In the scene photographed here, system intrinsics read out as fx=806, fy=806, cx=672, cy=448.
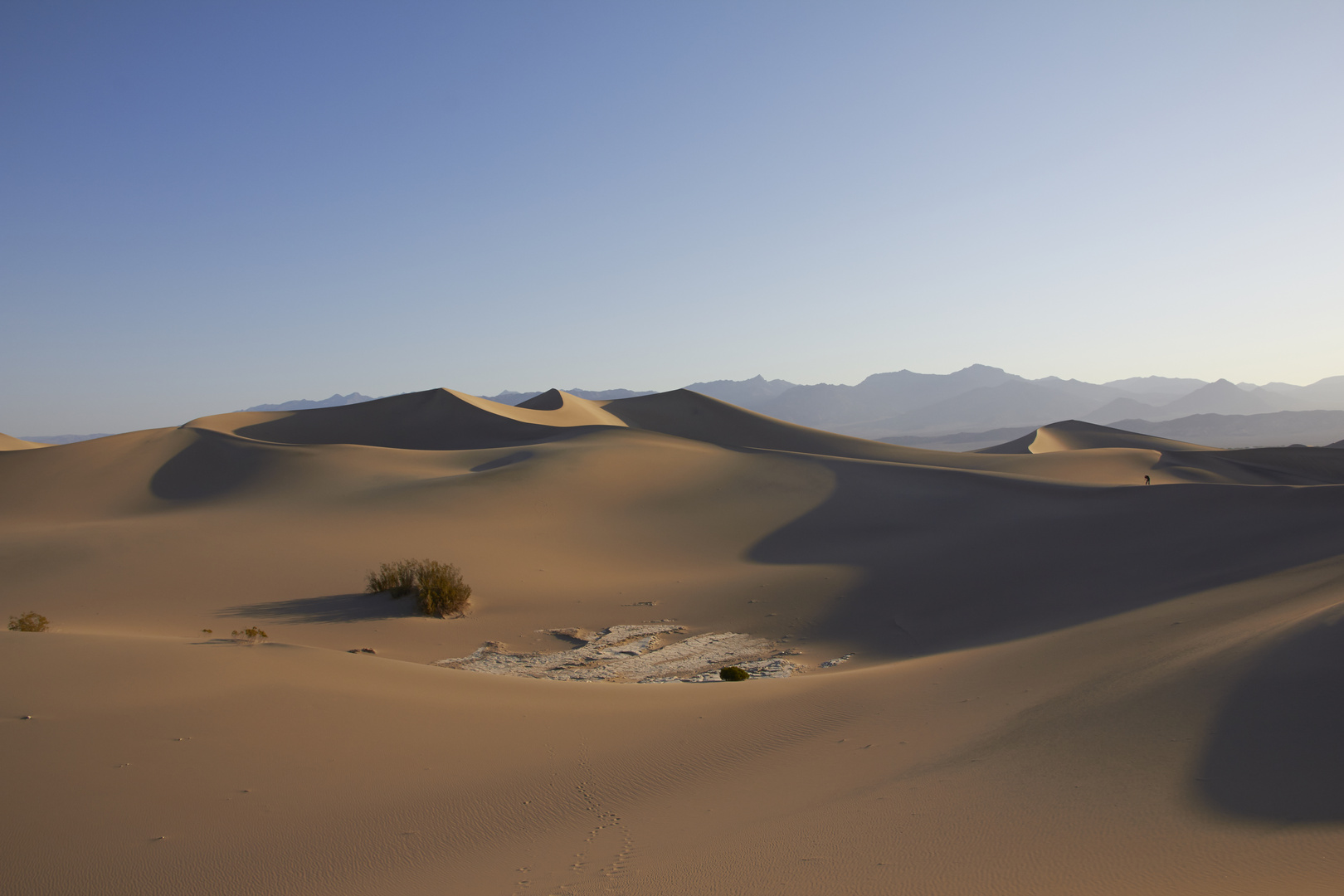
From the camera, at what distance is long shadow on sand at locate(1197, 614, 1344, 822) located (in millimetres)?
4414

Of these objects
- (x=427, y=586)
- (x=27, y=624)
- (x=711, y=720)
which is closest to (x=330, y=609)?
(x=427, y=586)

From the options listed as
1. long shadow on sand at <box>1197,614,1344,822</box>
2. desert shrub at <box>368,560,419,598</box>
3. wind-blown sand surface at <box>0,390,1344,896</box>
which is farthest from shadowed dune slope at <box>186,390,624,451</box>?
long shadow on sand at <box>1197,614,1344,822</box>

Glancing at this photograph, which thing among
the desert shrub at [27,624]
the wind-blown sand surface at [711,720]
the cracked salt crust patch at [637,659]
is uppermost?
the desert shrub at [27,624]

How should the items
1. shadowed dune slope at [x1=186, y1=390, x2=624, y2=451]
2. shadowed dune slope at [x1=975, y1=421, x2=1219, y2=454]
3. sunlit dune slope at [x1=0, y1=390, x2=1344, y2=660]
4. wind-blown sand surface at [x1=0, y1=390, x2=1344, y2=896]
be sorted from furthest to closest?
shadowed dune slope at [x1=975, y1=421, x2=1219, y2=454] < shadowed dune slope at [x1=186, y1=390, x2=624, y2=451] < sunlit dune slope at [x1=0, y1=390, x2=1344, y2=660] < wind-blown sand surface at [x1=0, y1=390, x2=1344, y2=896]

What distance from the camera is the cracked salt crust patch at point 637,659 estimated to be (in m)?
11.0

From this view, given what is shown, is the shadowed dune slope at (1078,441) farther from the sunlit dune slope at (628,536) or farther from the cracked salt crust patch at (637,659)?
the cracked salt crust patch at (637,659)

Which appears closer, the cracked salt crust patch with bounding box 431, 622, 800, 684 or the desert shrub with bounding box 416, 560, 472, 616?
the cracked salt crust patch with bounding box 431, 622, 800, 684

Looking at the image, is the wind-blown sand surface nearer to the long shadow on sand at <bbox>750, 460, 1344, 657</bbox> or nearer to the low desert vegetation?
the long shadow on sand at <bbox>750, 460, 1344, 657</bbox>

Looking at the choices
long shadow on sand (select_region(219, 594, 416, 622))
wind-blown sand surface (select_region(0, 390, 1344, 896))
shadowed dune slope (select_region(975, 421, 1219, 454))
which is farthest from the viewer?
shadowed dune slope (select_region(975, 421, 1219, 454))

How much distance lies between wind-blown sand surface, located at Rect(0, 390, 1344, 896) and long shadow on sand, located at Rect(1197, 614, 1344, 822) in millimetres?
25

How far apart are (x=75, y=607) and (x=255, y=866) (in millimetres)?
10982

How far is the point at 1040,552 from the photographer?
15.5m

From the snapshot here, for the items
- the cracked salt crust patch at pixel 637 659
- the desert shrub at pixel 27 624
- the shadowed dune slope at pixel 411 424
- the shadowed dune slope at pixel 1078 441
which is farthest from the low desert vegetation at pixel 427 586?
the shadowed dune slope at pixel 1078 441

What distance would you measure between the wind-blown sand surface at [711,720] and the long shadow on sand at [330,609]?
0.27 ft
